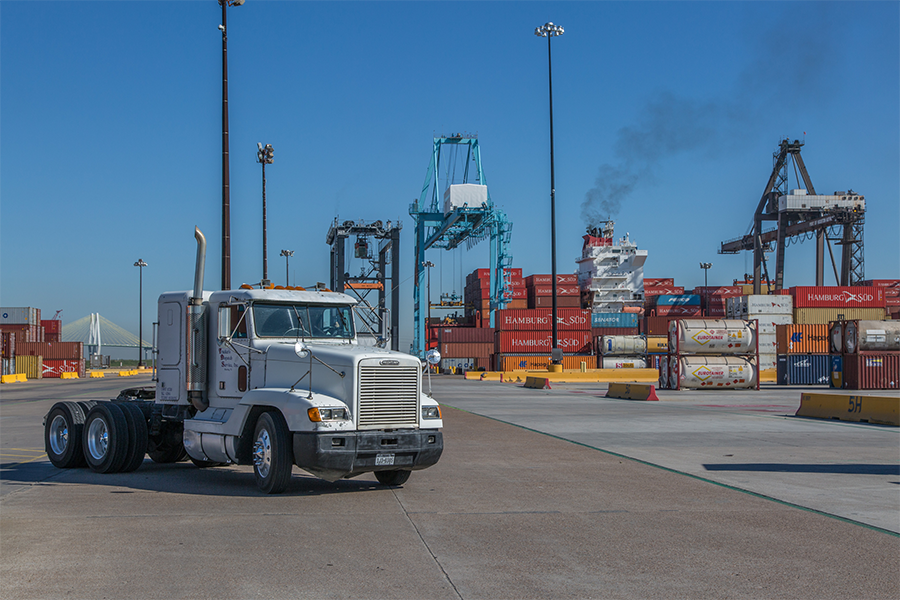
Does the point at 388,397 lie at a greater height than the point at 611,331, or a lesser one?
greater

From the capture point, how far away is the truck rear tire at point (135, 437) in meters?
12.0

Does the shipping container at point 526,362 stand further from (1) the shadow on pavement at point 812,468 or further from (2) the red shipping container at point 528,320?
(1) the shadow on pavement at point 812,468

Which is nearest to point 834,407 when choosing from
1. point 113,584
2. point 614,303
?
point 113,584

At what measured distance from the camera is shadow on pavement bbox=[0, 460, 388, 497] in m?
10.6

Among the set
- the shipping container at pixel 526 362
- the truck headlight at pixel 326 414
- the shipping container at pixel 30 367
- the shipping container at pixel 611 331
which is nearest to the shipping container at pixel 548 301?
the shipping container at pixel 611 331

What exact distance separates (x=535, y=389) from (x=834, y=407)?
20.8 m

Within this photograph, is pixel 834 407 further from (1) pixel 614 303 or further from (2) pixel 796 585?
(1) pixel 614 303

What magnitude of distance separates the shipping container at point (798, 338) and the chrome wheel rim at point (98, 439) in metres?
48.2

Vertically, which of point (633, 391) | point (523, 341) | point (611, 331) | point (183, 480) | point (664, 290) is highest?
point (664, 290)

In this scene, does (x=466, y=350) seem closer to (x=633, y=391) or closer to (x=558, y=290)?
(x=558, y=290)

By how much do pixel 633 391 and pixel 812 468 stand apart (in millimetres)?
21175

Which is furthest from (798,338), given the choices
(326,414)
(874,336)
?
(326,414)

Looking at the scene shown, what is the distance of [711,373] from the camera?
3928 centimetres

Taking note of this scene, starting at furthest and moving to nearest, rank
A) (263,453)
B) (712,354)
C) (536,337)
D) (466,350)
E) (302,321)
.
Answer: (466,350) → (536,337) → (712,354) → (302,321) → (263,453)
